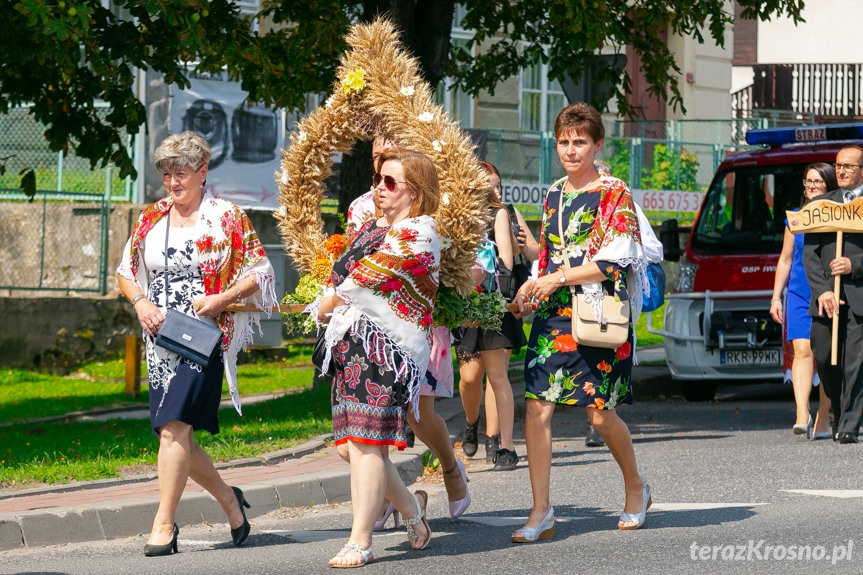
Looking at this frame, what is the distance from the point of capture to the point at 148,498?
7074 mm

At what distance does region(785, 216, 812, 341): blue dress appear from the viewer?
983 cm

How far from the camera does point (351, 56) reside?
6.27m

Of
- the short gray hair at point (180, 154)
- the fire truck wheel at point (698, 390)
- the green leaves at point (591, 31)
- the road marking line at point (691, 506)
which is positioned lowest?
the road marking line at point (691, 506)

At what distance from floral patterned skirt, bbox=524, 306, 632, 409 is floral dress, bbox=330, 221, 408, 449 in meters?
0.80

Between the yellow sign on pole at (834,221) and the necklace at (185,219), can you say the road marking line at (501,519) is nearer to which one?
the necklace at (185,219)

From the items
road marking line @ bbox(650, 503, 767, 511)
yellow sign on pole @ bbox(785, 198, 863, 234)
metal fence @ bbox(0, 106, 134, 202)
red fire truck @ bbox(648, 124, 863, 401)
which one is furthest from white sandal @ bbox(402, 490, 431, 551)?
metal fence @ bbox(0, 106, 134, 202)

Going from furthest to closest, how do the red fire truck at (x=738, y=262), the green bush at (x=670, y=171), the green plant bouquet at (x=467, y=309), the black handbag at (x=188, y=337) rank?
the green bush at (x=670, y=171)
the red fire truck at (x=738, y=262)
the green plant bouquet at (x=467, y=309)
the black handbag at (x=188, y=337)

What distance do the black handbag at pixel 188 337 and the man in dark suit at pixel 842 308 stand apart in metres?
5.07

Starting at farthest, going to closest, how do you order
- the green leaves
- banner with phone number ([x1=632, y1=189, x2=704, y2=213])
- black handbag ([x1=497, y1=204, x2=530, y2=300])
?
banner with phone number ([x1=632, y1=189, x2=704, y2=213])
the green leaves
black handbag ([x1=497, y1=204, x2=530, y2=300])

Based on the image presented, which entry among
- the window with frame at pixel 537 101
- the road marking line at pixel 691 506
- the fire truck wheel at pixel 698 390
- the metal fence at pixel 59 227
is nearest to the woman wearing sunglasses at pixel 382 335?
the road marking line at pixel 691 506

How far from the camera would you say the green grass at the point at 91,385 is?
1306 cm

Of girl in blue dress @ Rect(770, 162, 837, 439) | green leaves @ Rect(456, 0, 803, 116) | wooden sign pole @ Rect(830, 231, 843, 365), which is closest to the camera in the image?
wooden sign pole @ Rect(830, 231, 843, 365)

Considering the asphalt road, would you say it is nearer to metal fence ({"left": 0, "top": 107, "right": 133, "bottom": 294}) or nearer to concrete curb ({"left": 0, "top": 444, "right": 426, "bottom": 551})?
concrete curb ({"left": 0, "top": 444, "right": 426, "bottom": 551})

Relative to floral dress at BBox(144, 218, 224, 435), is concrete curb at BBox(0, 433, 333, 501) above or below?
below
